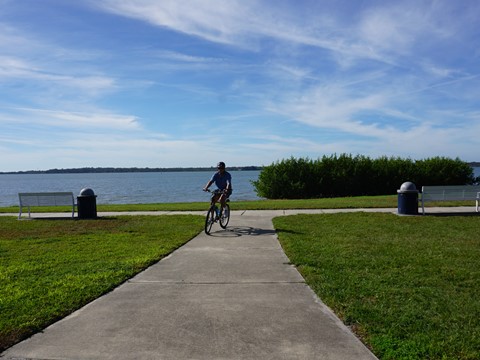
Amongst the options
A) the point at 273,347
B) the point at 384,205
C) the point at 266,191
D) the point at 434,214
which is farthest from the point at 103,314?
the point at 266,191

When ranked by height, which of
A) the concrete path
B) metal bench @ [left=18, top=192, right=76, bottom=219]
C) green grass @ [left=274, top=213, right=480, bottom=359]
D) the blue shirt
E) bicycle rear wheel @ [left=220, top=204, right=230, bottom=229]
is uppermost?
the blue shirt

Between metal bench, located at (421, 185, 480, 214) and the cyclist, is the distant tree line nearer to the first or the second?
metal bench, located at (421, 185, 480, 214)

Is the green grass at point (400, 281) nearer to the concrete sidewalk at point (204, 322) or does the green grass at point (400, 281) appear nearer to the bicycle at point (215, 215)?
the concrete sidewalk at point (204, 322)

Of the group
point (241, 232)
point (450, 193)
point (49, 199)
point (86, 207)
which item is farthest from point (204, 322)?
point (49, 199)

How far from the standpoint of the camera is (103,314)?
14.0 feet

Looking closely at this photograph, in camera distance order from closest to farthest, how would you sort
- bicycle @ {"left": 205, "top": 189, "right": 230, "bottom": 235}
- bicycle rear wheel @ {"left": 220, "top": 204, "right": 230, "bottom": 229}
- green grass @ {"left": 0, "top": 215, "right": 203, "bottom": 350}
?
green grass @ {"left": 0, "top": 215, "right": 203, "bottom": 350}
bicycle @ {"left": 205, "top": 189, "right": 230, "bottom": 235}
bicycle rear wheel @ {"left": 220, "top": 204, "right": 230, "bottom": 229}

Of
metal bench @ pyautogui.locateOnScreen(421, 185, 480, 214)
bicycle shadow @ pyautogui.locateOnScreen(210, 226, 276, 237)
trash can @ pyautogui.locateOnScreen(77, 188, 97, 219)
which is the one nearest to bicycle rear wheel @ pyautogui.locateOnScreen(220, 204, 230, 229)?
bicycle shadow @ pyautogui.locateOnScreen(210, 226, 276, 237)

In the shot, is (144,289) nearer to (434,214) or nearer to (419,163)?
(434,214)

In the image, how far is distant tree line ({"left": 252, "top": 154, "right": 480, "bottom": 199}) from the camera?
89.7ft

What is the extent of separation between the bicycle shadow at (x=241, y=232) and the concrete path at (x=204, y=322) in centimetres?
336

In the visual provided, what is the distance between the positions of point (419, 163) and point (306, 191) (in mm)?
8567

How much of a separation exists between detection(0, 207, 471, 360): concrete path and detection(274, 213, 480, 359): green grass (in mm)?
320

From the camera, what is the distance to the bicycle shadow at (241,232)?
966 centimetres

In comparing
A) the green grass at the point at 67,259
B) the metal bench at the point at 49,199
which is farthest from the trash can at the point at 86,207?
the green grass at the point at 67,259
